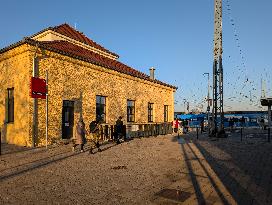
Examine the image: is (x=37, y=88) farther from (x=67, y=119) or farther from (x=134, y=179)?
(x=134, y=179)

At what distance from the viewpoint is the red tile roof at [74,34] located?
2294cm

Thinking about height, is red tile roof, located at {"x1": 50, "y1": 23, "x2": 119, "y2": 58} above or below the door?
above

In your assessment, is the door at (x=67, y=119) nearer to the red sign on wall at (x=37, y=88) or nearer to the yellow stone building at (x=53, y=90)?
the yellow stone building at (x=53, y=90)

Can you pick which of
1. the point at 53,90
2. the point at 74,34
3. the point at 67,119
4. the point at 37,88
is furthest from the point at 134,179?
the point at 74,34

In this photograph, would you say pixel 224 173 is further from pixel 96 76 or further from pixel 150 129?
pixel 150 129

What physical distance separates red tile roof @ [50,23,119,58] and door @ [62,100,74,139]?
8.55 m

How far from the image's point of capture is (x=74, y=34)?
24734mm

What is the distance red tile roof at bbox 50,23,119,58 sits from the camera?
903 inches

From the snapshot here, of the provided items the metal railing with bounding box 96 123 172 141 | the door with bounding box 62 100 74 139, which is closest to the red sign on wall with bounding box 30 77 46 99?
the door with bounding box 62 100 74 139

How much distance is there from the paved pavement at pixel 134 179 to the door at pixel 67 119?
5.29 m

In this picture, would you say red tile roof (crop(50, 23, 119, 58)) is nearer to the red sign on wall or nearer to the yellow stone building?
the yellow stone building

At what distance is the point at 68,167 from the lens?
8.83 m

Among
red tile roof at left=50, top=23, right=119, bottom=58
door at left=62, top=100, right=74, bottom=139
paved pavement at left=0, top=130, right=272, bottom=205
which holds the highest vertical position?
red tile roof at left=50, top=23, right=119, bottom=58

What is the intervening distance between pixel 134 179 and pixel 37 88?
26.9 feet
